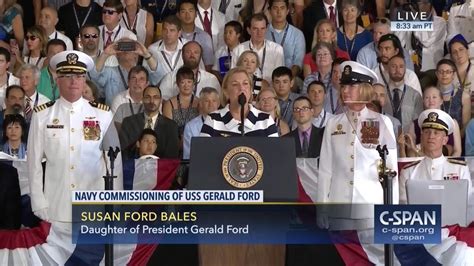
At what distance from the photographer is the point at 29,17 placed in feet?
54.2

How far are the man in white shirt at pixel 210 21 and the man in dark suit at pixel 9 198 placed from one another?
13.8ft

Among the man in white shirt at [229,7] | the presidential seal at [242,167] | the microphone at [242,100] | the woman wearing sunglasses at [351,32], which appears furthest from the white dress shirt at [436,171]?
the man in white shirt at [229,7]

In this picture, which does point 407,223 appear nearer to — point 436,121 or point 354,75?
point 436,121

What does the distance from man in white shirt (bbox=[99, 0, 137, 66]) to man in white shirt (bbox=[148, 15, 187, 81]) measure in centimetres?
34

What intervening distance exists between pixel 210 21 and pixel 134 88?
1.92 meters

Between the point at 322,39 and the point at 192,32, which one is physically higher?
the point at 192,32

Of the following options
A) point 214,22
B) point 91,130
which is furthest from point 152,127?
point 214,22

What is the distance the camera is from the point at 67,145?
1208cm

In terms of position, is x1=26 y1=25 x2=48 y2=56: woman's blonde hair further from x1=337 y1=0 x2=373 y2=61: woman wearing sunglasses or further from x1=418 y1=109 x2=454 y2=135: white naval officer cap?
x1=418 y1=109 x2=454 y2=135: white naval officer cap

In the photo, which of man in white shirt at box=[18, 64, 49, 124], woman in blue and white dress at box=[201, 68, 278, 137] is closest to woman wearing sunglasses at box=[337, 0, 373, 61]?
man in white shirt at box=[18, 64, 49, 124]

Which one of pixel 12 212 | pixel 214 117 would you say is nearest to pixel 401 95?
pixel 214 117

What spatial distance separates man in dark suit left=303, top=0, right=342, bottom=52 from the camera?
1598cm

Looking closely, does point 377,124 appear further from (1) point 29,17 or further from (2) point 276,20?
(1) point 29,17

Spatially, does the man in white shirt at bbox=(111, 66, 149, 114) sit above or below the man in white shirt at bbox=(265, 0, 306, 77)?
below
